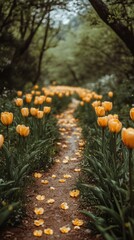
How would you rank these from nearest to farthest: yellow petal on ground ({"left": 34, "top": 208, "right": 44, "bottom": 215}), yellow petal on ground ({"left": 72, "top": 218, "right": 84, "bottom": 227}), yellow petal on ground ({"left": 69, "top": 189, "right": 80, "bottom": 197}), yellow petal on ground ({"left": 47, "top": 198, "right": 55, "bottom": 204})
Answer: yellow petal on ground ({"left": 72, "top": 218, "right": 84, "bottom": 227})
yellow petal on ground ({"left": 34, "top": 208, "right": 44, "bottom": 215})
yellow petal on ground ({"left": 47, "top": 198, "right": 55, "bottom": 204})
yellow petal on ground ({"left": 69, "top": 189, "right": 80, "bottom": 197})

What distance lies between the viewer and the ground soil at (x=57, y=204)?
308 centimetres

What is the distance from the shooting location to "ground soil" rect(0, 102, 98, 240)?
10.1 ft

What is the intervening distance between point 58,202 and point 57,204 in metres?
0.06

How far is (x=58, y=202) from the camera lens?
3807mm

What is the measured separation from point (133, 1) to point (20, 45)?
528 cm

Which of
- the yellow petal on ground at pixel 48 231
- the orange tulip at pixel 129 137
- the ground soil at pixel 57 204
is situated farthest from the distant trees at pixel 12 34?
the orange tulip at pixel 129 137

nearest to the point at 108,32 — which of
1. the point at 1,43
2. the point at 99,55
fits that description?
the point at 99,55

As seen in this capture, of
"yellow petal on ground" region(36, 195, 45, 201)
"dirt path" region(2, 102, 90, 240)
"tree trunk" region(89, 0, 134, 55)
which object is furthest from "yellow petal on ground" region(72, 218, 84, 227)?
"tree trunk" region(89, 0, 134, 55)

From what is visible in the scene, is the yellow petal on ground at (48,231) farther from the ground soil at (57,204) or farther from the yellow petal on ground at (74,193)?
the yellow petal on ground at (74,193)

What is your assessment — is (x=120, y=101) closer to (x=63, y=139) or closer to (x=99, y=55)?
(x=63, y=139)

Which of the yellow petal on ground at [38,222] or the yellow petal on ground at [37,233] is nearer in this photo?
the yellow petal on ground at [37,233]

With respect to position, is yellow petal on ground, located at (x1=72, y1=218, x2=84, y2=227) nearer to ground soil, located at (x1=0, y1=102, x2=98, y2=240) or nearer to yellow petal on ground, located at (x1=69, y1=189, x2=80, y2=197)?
ground soil, located at (x1=0, y1=102, x2=98, y2=240)

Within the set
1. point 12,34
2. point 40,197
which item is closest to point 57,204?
point 40,197

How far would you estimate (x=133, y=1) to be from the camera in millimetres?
6309
